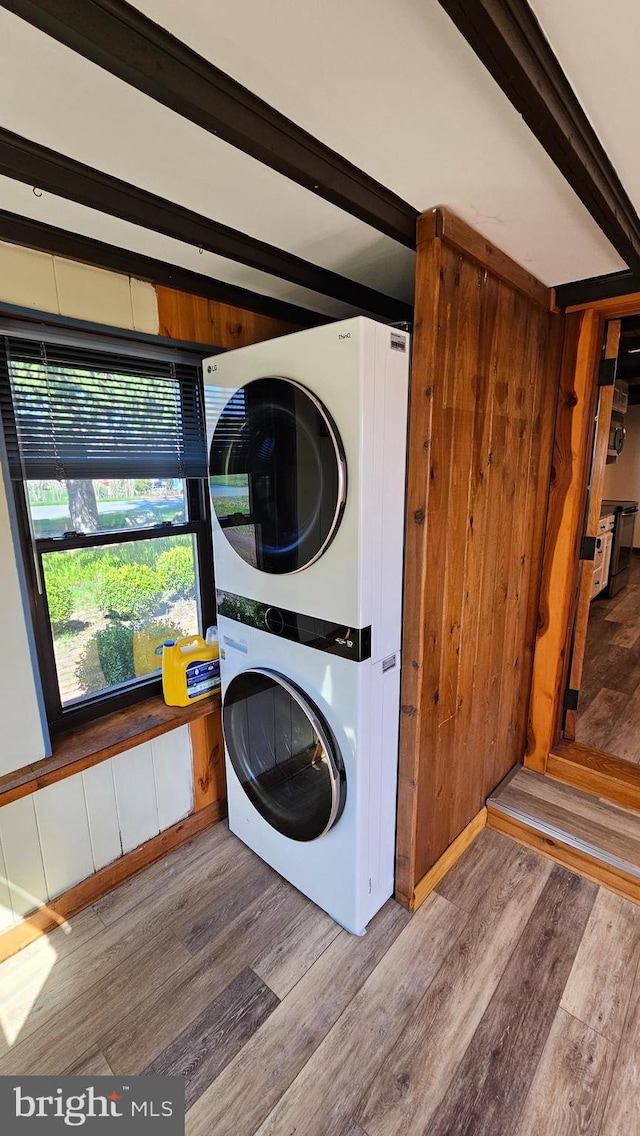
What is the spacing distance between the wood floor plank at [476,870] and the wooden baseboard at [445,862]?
0.8 inches

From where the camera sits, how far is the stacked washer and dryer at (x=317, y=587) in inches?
48.9

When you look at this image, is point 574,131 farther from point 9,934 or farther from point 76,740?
point 9,934

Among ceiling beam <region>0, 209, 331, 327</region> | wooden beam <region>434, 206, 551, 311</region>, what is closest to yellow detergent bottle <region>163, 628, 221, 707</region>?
ceiling beam <region>0, 209, 331, 327</region>

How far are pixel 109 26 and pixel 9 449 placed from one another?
1.00m

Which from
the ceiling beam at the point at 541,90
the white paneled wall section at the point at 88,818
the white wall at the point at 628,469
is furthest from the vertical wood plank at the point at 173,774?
the white wall at the point at 628,469

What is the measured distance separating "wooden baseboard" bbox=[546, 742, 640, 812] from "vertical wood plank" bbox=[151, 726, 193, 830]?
1.60 meters

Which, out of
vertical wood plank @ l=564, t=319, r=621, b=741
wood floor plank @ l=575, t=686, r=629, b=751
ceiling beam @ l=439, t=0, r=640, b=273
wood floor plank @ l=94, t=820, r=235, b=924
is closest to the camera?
ceiling beam @ l=439, t=0, r=640, b=273

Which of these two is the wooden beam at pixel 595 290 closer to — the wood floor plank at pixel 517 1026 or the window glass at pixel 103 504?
the window glass at pixel 103 504

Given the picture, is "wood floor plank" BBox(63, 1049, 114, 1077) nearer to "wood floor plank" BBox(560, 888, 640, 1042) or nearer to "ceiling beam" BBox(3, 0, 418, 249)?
"wood floor plank" BBox(560, 888, 640, 1042)

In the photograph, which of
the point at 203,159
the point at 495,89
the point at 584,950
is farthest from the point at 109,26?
the point at 584,950

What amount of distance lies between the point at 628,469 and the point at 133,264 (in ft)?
20.7

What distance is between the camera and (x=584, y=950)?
152cm

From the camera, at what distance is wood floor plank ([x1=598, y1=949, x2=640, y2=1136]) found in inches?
44.2

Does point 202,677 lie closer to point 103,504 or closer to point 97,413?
point 103,504
